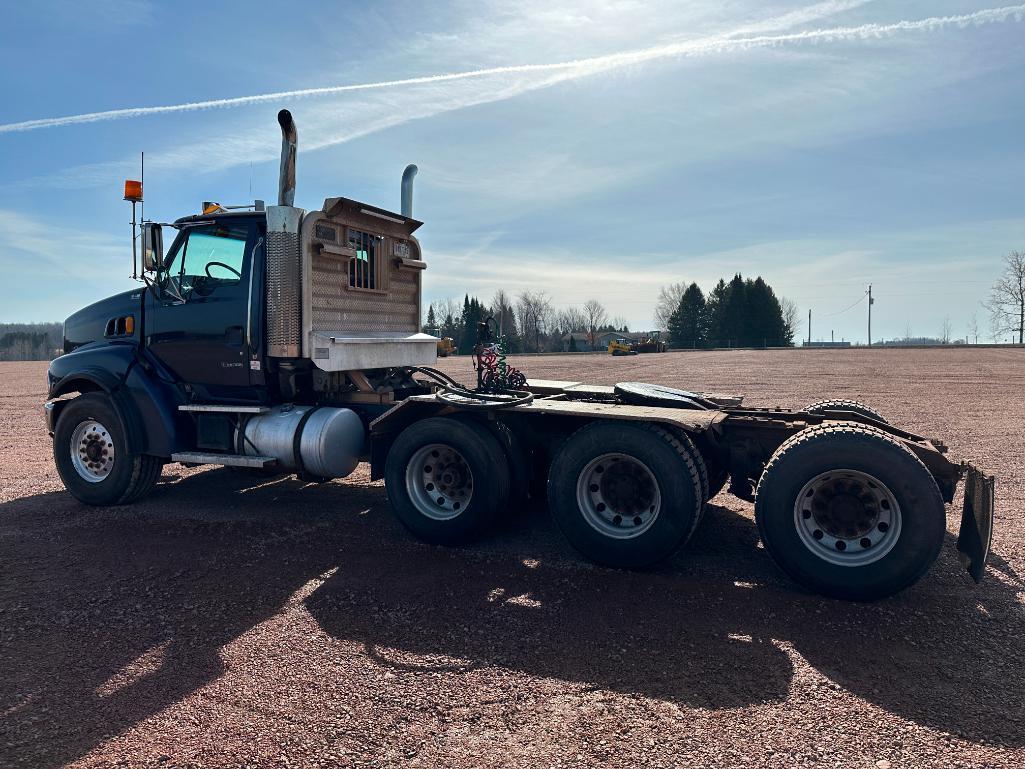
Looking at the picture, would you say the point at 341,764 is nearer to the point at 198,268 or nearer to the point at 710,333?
the point at 198,268

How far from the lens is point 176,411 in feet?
23.6

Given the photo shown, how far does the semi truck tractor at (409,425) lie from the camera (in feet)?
14.8

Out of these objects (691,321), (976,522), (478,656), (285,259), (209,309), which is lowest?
(478,656)

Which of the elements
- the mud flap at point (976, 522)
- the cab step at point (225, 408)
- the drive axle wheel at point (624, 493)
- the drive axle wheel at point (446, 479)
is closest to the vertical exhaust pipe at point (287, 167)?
the cab step at point (225, 408)

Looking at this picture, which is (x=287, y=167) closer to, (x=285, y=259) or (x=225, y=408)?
(x=285, y=259)

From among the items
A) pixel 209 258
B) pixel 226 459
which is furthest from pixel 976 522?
pixel 209 258

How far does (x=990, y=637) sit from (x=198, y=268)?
7.36 meters

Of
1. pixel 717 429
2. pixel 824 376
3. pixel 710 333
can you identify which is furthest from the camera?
pixel 710 333

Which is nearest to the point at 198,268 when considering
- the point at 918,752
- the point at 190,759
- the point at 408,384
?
the point at 408,384

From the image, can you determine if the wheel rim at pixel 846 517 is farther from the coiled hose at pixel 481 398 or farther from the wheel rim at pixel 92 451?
the wheel rim at pixel 92 451

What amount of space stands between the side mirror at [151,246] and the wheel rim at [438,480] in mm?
3535

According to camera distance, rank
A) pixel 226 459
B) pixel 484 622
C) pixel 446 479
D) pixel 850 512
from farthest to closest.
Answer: pixel 226 459 < pixel 446 479 < pixel 850 512 < pixel 484 622

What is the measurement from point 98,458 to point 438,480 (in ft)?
13.2

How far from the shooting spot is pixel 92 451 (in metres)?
7.27
